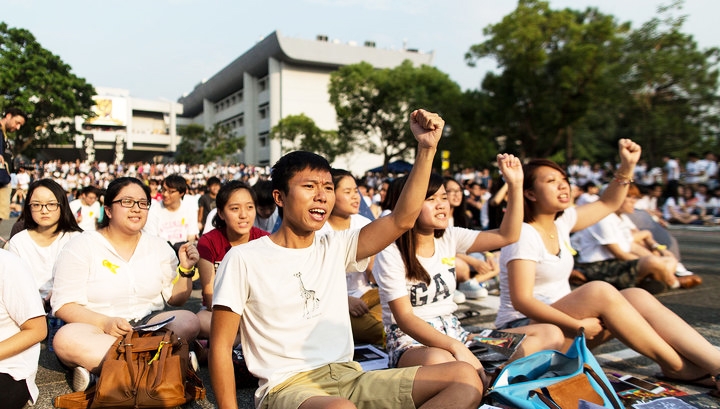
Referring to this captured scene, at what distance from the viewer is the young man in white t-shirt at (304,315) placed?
7.58 feet

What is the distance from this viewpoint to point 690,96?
26984mm

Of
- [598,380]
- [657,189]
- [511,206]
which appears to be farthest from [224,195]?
[657,189]

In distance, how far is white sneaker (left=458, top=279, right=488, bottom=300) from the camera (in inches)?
256

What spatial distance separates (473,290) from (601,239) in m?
1.56

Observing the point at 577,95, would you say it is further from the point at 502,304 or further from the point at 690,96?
the point at 502,304

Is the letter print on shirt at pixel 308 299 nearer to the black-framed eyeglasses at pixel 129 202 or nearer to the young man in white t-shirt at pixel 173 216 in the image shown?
the black-framed eyeglasses at pixel 129 202

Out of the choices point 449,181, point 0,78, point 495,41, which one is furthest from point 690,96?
point 0,78

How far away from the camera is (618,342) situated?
4516mm

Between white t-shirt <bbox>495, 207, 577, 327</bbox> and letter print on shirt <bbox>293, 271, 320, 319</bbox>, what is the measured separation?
63.5 inches

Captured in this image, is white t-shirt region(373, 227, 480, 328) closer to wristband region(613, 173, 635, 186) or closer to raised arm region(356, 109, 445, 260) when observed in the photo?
raised arm region(356, 109, 445, 260)

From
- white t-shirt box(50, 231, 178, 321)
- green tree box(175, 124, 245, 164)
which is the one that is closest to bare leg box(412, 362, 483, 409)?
white t-shirt box(50, 231, 178, 321)

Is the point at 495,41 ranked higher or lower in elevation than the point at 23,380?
higher

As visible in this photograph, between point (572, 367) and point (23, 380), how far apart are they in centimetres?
290

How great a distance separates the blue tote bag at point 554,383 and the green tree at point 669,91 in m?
26.2
